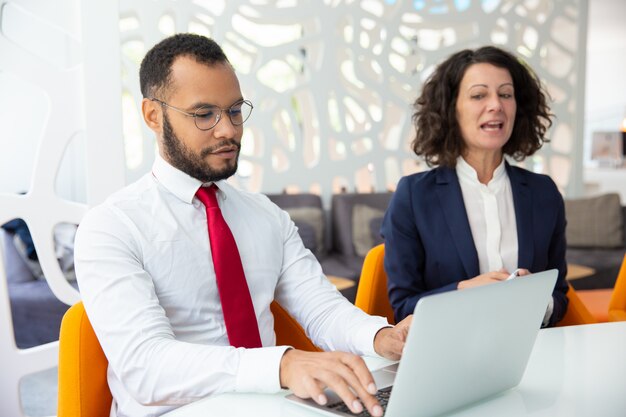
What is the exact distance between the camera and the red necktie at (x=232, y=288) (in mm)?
1535

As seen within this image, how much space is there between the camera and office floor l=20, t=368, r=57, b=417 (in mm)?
3486

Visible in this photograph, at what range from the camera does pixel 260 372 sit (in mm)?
1211

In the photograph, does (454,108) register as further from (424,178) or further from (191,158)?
(191,158)

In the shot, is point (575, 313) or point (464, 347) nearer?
point (464, 347)

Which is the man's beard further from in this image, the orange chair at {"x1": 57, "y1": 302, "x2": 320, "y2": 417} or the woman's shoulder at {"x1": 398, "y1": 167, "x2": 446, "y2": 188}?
the woman's shoulder at {"x1": 398, "y1": 167, "x2": 446, "y2": 188}

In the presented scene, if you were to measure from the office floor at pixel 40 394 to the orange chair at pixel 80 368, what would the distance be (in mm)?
2235

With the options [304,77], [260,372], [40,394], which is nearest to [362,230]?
[304,77]

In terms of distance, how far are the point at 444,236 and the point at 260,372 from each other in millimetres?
1009

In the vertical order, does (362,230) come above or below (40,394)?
above

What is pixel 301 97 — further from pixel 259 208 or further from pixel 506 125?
pixel 259 208

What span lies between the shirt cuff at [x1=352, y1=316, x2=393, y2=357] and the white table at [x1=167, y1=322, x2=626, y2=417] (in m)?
0.04

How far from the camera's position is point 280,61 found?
16.3 feet

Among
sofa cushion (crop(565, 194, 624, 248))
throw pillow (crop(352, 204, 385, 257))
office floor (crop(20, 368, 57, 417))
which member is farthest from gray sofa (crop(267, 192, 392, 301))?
office floor (crop(20, 368, 57, 417))

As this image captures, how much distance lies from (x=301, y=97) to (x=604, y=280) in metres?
2.60
